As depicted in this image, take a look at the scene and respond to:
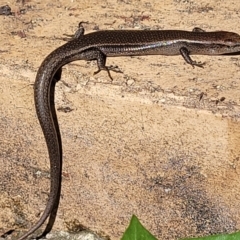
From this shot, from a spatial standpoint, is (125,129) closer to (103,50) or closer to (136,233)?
(103,50)

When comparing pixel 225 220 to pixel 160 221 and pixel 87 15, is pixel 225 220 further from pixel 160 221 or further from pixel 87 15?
pixel 87 15

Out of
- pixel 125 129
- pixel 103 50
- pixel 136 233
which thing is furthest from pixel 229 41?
pixel 136 233

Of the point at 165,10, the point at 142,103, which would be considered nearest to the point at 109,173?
the point at 142,103

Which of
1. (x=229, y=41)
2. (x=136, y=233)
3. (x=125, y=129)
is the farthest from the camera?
(x=229, y=41)

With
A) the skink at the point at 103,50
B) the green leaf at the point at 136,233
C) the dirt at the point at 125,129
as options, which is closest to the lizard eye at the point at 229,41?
the skink at the point at 103,50

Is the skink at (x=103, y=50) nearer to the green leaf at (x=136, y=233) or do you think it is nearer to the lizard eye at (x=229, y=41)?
the lizard eye at (x=229, y=41)

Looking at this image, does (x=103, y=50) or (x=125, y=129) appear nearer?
(x=125, y=129)
